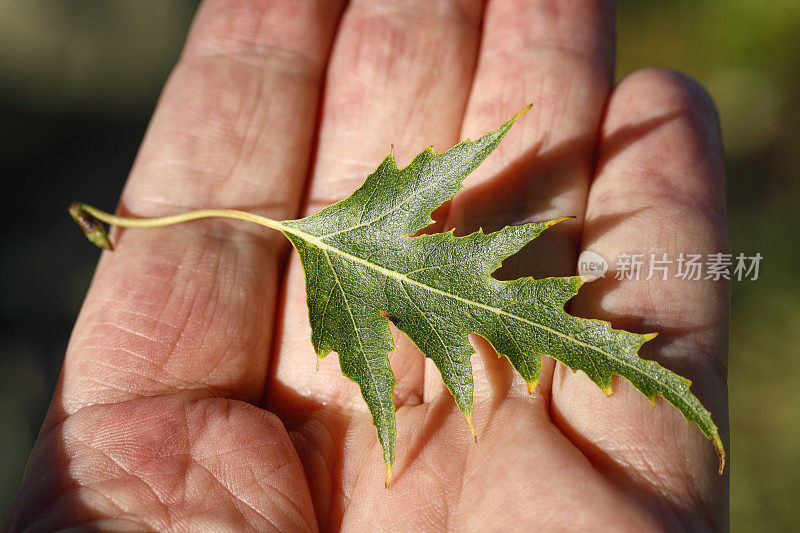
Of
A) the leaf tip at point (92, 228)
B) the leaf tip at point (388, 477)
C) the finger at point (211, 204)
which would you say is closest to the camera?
the leaf tip at point (388, 477)

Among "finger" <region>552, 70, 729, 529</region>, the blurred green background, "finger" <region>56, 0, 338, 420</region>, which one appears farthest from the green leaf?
the blurred green background

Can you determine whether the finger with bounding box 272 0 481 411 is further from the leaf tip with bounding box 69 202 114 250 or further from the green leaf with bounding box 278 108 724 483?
the leaf tip with bounding box 69 202 114 250

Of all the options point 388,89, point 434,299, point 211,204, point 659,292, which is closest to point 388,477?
point 434,299

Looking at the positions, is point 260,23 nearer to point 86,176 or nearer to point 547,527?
point 86,176

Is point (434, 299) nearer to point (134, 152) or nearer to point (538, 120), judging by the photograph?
point (538, 120)

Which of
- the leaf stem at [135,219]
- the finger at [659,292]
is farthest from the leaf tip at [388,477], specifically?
the leaf stem at [135,219]

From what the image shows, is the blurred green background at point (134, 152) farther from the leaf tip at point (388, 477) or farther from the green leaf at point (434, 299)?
the leaf tip at point (388, 477)

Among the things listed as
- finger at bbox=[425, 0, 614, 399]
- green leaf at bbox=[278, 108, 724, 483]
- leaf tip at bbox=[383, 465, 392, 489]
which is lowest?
leaf tip at bbox=[383, 465, 392, 489]
